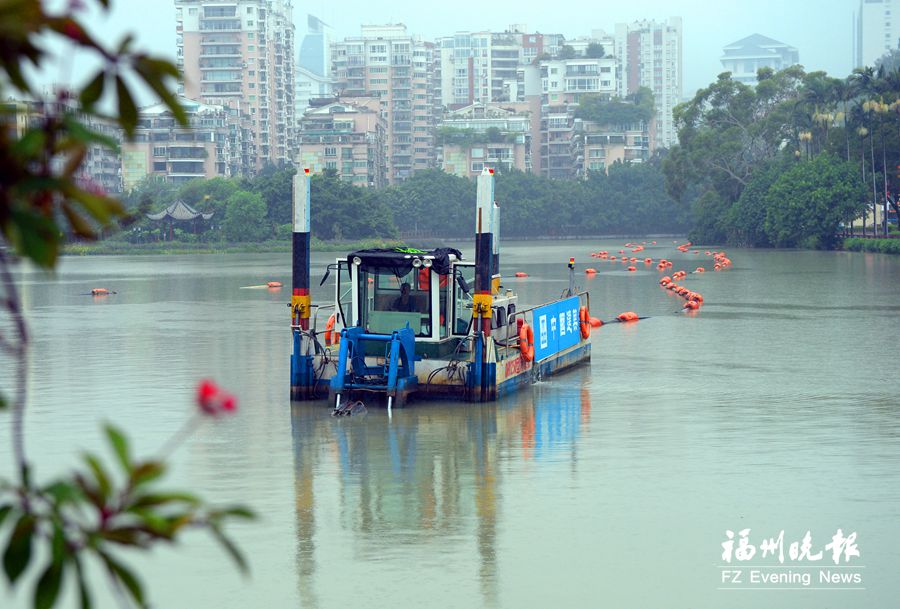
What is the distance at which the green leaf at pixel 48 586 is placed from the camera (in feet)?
10.5

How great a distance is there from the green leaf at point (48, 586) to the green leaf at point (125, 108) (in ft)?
3.34

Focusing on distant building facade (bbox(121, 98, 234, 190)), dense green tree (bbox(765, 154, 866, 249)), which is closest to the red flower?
Answer: dense green tree (bbox(765, 154, 866, 249))

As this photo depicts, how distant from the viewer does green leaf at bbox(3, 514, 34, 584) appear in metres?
3.25

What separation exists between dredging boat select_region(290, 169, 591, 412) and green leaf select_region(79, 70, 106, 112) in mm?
14999

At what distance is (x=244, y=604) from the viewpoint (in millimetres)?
10508

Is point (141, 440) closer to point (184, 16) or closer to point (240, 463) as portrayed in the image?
point (240, 463)

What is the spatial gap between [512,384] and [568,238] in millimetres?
125212

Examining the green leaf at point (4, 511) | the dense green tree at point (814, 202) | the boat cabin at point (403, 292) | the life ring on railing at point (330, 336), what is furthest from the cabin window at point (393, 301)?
the dense green tree at point (814, 202)

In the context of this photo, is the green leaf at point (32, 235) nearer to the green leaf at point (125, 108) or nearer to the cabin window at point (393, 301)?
the green leaf at point (125, 108)

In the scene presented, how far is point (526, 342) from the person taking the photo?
70.3 feet

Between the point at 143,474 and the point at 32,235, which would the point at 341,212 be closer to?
the point at 143,474

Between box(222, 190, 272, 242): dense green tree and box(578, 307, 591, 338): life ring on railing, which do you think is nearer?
box(578, 307, 591, 338): life ring on railing

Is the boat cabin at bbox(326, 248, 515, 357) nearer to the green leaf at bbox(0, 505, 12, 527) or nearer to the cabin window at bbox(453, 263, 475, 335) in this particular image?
the cabin window at bbox(453, 263, 475, 335)

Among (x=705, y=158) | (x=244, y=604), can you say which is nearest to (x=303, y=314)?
(x=244, y=604)
